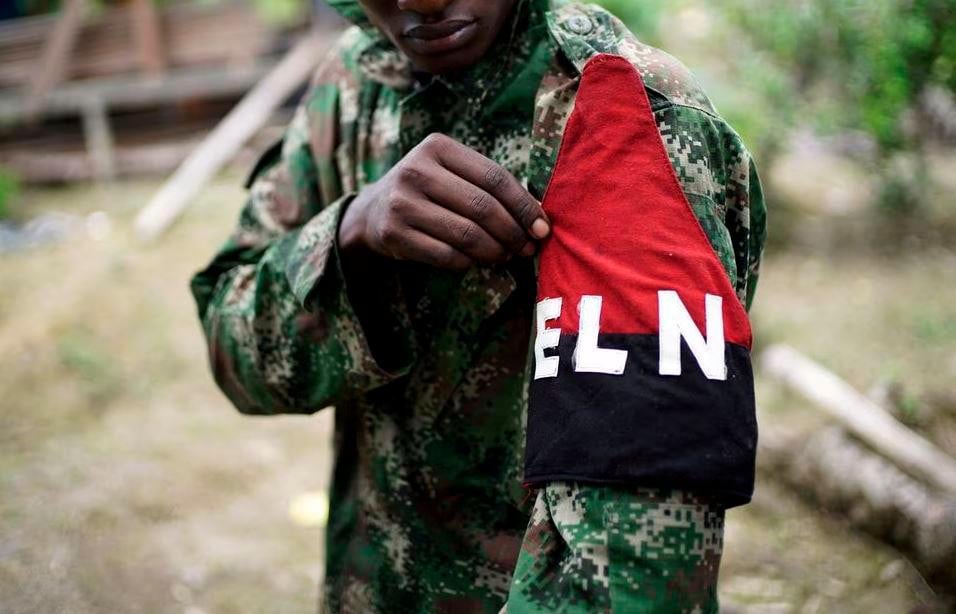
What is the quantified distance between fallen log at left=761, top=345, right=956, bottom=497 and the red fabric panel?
286 centimetres

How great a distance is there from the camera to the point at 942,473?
3.52m

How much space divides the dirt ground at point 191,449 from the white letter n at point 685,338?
8.37 ft

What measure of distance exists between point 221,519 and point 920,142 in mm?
5483

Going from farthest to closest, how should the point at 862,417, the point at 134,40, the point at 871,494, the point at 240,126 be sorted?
the point at 134,40
the point at 240,126
the point at 862,417
the point at 871,494

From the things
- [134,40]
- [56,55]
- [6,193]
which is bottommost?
[6,193]

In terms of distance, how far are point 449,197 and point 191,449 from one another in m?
3.87

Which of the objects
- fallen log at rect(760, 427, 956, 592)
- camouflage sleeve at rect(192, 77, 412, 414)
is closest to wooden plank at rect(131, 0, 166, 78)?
fallen log at rect(760, 427, 956, 592)

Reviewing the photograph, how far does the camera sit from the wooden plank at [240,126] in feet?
26.3

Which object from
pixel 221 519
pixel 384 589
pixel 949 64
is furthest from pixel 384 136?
pixel 949 64

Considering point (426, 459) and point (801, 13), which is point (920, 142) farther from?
point (426, 459)

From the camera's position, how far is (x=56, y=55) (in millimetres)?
9484

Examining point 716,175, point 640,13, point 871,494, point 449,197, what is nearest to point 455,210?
point 449,197

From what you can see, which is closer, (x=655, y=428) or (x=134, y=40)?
(x=655, y=428)

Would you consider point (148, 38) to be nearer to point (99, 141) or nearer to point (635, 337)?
point (99, 141)
